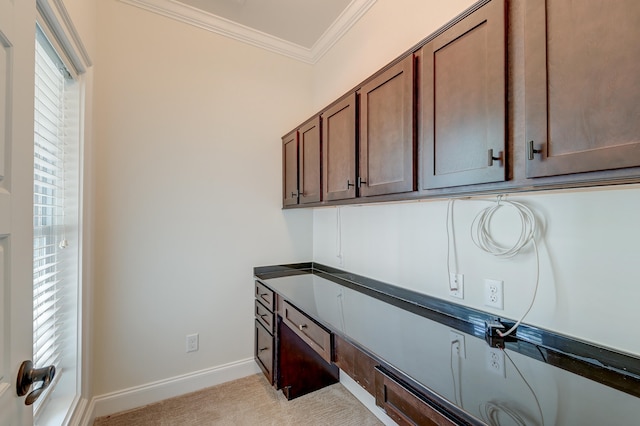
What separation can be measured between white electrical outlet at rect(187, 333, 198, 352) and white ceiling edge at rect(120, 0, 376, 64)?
7.94 ft

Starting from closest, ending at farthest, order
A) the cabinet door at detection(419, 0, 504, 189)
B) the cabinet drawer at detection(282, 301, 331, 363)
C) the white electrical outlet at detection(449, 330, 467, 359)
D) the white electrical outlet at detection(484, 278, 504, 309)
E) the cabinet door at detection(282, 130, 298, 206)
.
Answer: the cabinet door at detection(419, 0, 504, 189) < the white electrical outlet at detection(449, 330, 467, 359) < the white electrical outlet at detection(484, 278, 504, 309) < the cabinet drawer at detection(282, 301, 331, 363) < the cabinet door at detection(282, 130, 298, 206)

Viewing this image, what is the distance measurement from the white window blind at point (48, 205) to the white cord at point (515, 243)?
197 centimetres

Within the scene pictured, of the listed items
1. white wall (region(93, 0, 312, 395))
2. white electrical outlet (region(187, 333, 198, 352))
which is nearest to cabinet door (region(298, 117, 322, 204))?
white wall (region(93, 0, 312, 395))

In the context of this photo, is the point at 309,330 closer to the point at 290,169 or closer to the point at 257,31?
the point at 290,169

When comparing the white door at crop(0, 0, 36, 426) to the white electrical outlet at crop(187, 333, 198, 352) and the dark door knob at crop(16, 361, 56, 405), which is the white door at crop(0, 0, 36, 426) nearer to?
the dark door knob at crop(16, 361, 56, 405)

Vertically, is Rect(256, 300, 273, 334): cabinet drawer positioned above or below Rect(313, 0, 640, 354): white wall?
below

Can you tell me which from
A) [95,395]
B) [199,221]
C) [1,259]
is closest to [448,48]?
[1,259]

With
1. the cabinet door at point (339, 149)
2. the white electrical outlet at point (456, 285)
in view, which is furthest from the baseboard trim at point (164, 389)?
the white electrical outlet at point (456, 285)

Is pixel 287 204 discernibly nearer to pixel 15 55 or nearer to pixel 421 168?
pixel 421 168

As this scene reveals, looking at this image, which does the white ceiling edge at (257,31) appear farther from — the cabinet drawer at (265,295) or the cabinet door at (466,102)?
the cabinet drawer at (265,295)

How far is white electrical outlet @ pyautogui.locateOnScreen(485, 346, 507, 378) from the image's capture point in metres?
0.89

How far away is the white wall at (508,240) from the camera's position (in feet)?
2.97

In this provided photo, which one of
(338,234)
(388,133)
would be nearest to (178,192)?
(338,234)

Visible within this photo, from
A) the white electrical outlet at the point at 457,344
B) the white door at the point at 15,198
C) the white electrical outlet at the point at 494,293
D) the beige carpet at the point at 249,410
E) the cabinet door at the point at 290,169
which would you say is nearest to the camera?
the white door at the point at 15,198
